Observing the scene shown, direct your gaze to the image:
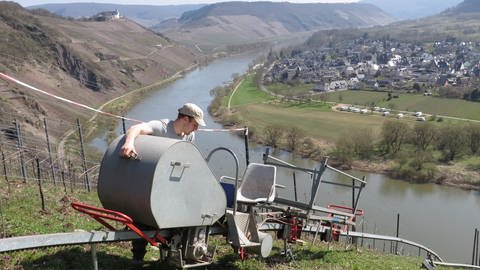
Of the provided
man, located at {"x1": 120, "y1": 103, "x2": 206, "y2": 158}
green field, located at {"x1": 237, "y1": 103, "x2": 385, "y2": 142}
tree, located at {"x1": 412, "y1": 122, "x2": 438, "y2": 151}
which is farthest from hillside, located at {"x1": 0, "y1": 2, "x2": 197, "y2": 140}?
man, located at {"x1": 120, "y1": 103, "x2": 206, "y2": 158}

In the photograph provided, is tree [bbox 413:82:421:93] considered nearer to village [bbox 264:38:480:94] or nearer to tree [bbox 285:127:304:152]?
village [bbox 264:38:480:94]

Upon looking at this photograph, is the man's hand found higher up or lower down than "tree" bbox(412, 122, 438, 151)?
higher up

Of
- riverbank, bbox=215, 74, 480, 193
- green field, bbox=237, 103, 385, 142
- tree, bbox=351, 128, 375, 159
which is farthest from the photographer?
green field, bbox=237, 103, 385, 142

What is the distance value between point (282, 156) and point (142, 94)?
156 ft

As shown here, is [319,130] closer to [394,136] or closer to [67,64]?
[394,136]

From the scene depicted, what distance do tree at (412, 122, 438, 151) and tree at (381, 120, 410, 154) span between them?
980 millimetres

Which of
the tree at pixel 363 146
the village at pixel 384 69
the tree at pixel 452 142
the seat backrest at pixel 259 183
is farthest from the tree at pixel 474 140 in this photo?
the seat backrest at pixel 259 183

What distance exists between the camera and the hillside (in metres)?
62.8

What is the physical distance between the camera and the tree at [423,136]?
187 feet

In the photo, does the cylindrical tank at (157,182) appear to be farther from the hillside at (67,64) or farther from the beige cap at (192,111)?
the hillside at (67,64)

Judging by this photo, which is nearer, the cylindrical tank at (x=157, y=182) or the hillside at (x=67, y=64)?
the cylindrical tank at (x=157, y=182)

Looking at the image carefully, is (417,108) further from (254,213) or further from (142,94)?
(254,213)

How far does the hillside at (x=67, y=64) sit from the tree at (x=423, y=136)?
38.4 meters

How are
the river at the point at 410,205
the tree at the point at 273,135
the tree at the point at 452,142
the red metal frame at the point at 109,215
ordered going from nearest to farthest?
the red metal frame at the point at 109,215 < the river at the point at 410,205 < the tree at the point at 452,142 < the tree at the point at 273,135
